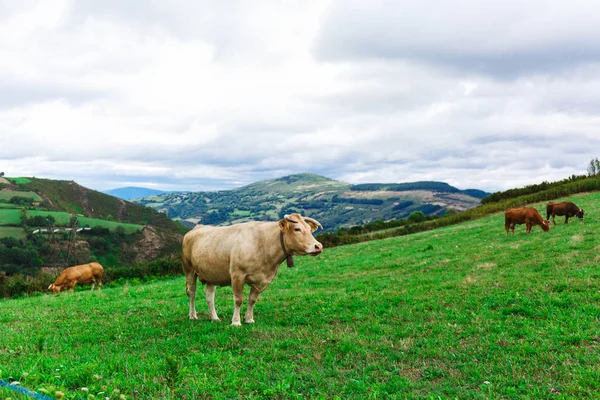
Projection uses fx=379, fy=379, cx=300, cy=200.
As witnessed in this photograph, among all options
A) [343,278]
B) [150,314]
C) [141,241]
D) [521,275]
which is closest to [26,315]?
[150,314]

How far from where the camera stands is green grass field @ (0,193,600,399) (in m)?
6.05

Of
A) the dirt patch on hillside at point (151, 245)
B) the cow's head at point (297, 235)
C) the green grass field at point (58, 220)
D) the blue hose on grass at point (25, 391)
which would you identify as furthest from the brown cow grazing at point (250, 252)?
the green grass field at point (58, 220)

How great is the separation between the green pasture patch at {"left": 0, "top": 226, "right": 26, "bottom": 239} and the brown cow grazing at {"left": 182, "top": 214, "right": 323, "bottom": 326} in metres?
140

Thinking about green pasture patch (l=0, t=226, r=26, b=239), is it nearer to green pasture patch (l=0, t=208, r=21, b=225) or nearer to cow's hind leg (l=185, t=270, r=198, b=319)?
green pasture patch (l=0, t=208, r=21, b=225)

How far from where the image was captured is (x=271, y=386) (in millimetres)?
6254

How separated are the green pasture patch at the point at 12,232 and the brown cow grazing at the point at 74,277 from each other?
121 m

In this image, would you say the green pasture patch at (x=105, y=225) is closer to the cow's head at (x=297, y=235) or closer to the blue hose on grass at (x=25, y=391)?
the cow's head at (x=297, y=235)

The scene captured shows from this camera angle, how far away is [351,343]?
8180 mm

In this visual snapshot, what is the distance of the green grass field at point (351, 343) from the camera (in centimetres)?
605

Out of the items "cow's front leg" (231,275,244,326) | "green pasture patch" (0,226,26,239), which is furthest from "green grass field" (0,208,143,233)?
"cow's front leg" (231,275,244,326)

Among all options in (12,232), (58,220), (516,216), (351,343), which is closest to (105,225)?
(58,220)

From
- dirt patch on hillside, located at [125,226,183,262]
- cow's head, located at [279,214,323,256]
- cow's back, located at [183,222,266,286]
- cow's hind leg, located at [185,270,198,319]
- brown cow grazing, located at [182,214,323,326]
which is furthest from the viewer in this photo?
dirt patch on hillside, located at [125,226,183,262]

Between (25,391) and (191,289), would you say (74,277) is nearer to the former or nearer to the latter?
(191,289)

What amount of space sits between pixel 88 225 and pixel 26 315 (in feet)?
463
